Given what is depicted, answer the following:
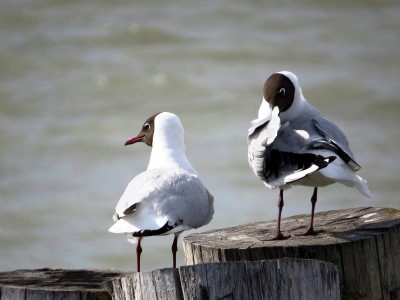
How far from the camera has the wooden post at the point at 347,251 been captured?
3.64 m

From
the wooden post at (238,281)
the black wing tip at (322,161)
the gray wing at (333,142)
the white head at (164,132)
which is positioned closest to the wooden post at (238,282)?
the wooden post at (238,281)

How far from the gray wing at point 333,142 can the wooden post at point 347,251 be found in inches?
9.6

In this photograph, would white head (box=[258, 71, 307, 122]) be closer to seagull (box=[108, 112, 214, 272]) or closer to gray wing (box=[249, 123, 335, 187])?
gray wing (box=[249, 123, 335, 187])

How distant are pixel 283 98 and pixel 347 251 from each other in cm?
78

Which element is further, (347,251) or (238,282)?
(347,251)

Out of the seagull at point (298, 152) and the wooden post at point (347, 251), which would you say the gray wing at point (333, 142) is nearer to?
the seagull at point (298, 152)

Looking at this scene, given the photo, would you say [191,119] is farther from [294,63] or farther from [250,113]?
[294,63]

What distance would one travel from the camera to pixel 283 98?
417 cm

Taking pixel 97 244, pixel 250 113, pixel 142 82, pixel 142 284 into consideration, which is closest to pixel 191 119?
pixel 250 113

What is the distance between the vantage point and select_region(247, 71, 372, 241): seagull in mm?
3852

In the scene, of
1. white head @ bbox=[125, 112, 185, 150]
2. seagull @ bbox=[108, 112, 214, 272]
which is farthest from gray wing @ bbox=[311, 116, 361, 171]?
white head @ bbox=[125, 112, 185, 150]

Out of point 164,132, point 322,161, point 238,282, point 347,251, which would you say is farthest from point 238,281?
point 164,132

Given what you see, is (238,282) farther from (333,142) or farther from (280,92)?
(280,92)

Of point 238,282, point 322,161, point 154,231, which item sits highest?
point 322,161
